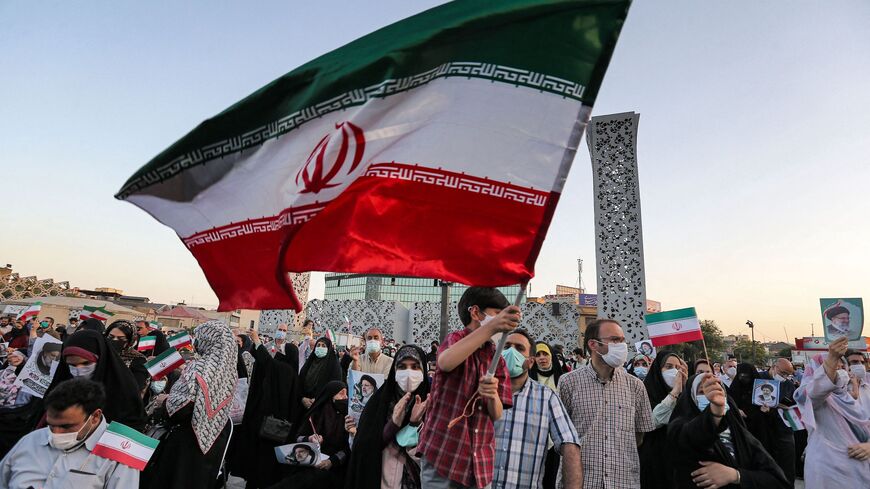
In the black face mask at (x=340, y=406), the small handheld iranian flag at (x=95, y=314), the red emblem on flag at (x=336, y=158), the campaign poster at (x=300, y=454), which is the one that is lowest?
the campaign poster at (x=300, y=454)

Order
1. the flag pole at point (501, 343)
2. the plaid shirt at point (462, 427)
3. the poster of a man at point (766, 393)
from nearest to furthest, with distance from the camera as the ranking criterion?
1. the flag pole at point (501, 343)
2. the plaid shirt at point (462, 427)
3. the poster of a man at point (766, 393)

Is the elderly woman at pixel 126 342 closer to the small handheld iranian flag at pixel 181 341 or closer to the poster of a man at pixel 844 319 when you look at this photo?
the small handheld iranian flag at pixel 181 341

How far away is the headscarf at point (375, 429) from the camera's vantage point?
3.40 meters

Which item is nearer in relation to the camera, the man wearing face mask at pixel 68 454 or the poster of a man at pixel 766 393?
the man wearing face mask at pixel 68 454

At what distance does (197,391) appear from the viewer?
3199 mm

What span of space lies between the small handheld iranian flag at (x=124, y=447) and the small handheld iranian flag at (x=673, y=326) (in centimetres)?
426

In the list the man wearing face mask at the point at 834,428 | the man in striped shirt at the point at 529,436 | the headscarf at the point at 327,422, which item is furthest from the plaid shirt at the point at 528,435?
the man wearing face mask at the point at 834,428

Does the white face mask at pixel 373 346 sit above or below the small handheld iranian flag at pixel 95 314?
below

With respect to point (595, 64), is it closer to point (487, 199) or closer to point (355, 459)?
point (487, 199)

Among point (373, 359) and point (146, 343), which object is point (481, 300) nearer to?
point (373, 359)

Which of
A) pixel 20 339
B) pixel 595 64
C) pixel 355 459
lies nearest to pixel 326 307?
pixel 20 339

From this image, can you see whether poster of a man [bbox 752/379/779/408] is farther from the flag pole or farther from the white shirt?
the white shirt

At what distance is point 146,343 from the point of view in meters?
6.13

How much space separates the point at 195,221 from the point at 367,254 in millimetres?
1029
